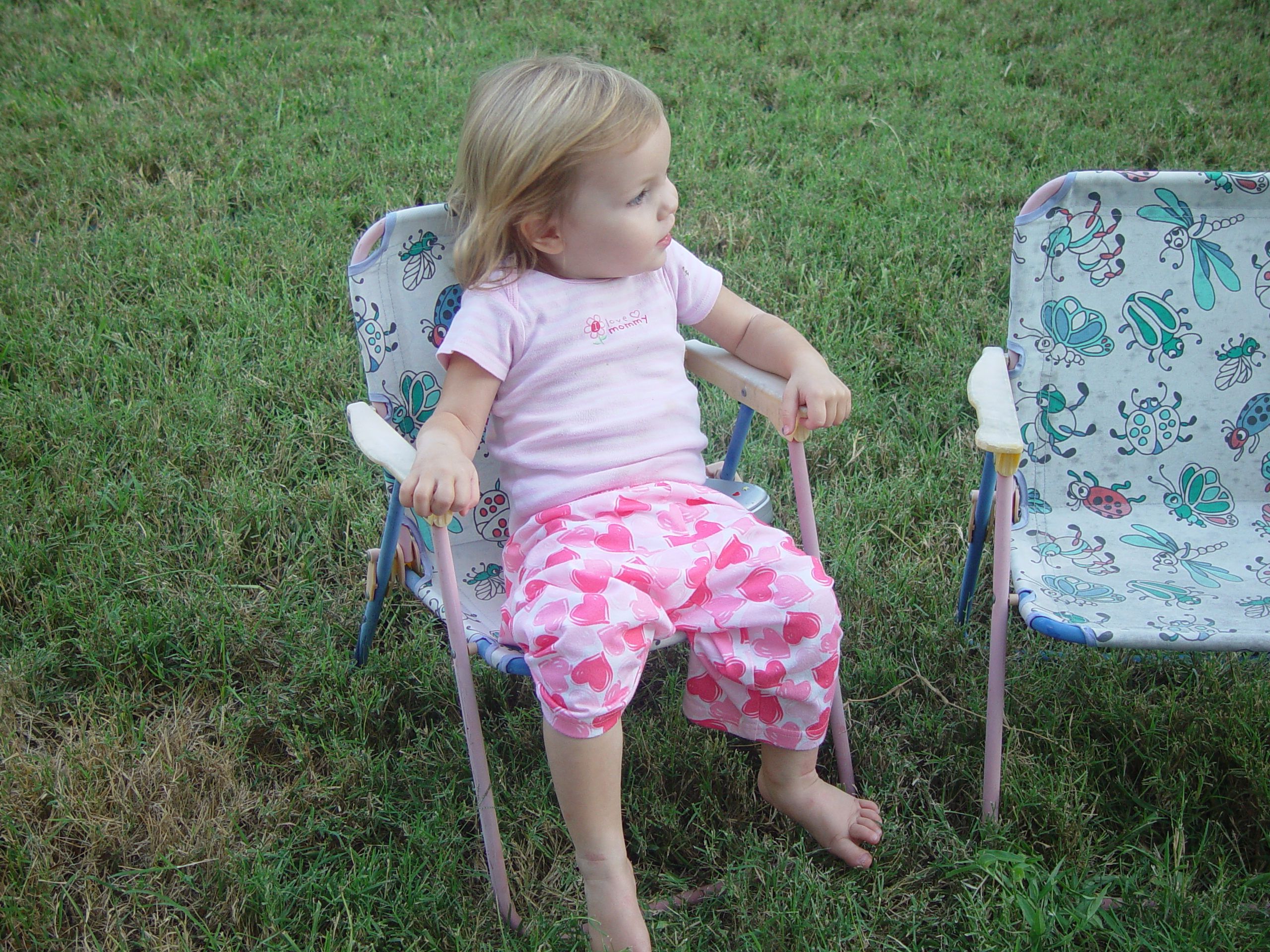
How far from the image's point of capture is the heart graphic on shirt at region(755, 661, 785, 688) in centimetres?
164

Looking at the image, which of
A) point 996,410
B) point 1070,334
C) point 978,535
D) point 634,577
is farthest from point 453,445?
point 1070,334

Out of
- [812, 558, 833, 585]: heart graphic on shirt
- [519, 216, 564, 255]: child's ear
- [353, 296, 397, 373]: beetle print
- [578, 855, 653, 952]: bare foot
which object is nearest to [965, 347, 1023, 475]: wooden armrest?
[812, 558, 833, 585]: heart graphic on shirt

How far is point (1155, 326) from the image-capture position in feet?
6.91

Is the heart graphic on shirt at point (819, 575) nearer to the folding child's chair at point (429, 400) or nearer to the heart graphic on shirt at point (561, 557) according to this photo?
the folding child's chair at point (429, 400)

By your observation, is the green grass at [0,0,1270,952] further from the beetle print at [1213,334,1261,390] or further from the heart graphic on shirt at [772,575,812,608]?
the beetle print at [1213,334,1261,390]

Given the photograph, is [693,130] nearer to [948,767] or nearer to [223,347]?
[223,347]

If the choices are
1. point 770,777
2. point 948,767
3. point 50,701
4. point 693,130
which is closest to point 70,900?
point 50,701

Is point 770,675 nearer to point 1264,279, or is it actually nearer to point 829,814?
point 829,814

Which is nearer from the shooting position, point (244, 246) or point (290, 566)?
point (290, 566)

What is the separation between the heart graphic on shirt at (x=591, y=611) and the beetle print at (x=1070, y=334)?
1.12 meters

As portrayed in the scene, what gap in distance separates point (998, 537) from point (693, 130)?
2.83m

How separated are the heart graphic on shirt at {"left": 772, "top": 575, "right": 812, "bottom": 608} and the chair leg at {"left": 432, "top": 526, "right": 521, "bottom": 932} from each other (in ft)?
1.64

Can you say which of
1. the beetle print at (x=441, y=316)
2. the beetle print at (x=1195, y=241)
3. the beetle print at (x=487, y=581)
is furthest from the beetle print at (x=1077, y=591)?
the beetle print at (x=441, y=316)

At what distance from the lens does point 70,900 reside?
5.51 feet
